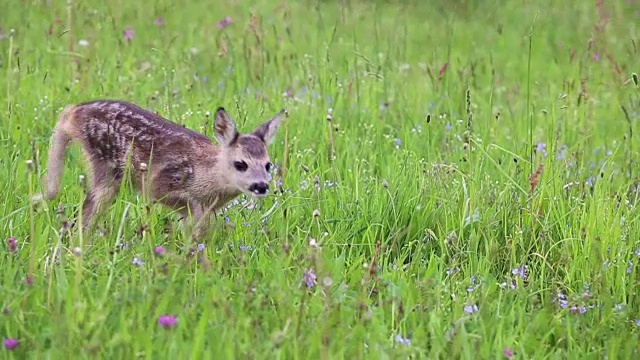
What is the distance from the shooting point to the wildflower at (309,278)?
4.61 metres

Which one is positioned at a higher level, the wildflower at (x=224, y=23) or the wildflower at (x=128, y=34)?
the wildflower at (x=128, y=34)

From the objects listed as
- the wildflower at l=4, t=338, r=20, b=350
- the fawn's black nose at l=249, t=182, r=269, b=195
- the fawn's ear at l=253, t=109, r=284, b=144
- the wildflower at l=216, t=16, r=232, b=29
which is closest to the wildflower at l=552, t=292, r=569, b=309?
the fawn's black nose at l=249, t=182, r=269, b=195

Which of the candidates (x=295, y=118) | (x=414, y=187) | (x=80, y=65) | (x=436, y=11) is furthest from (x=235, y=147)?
(x=436, y=11)

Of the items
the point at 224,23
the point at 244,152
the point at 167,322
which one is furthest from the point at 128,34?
the point at 167,322

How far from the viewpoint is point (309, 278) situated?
466 centimetres

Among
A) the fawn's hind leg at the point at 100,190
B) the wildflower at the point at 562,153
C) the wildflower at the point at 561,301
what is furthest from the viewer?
the wildflower at the point at 562,153

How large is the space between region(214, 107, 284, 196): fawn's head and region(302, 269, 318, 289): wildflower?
1.33 metres

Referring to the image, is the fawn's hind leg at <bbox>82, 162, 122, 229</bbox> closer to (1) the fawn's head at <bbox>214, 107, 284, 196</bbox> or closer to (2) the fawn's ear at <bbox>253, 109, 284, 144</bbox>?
(1) the fawn's head at <bbox>214, 107, 284, 196</bbox>

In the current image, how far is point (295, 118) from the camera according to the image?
7809 mm

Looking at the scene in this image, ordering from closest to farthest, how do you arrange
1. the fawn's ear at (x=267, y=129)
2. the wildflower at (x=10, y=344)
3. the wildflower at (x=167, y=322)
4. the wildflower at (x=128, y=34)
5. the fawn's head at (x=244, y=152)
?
the wildflower at (x=10, y=344), the wildflower at (x=167, y=322), the fawn's head at (x=244, y=152), the fawn's ear at (x=267, y=129), the wildflower at (x=128, y=34)

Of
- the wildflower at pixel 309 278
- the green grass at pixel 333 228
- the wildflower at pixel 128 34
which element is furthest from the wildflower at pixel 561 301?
the wildflower at pixel 128 34

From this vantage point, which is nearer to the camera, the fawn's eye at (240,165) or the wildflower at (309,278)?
the wildflower at (309,278)

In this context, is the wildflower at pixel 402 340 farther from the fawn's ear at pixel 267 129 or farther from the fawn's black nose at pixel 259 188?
the fawn's ear at pixel 267 129

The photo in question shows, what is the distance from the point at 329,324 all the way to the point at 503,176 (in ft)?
8.79
